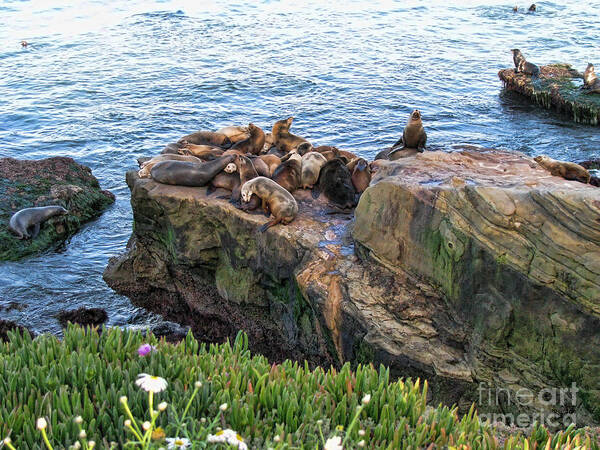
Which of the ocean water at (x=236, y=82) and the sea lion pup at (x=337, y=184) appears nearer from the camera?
the sea lion pup at (x=337, y=184)

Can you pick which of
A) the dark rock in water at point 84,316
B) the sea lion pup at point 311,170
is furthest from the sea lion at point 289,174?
the dark rock in water at point 84,316

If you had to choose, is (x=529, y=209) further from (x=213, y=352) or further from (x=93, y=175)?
(x=93, y=175)

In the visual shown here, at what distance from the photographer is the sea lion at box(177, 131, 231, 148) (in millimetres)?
12500

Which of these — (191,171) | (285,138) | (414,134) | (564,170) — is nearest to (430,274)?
(564,170)

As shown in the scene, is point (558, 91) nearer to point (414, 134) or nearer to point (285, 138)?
point (414, 134)

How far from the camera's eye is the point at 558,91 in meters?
20.7

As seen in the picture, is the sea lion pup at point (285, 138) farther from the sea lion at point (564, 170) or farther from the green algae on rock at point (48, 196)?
the green algae on rock at point (48, 196)

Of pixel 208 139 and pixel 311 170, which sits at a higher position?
pixel 311 170

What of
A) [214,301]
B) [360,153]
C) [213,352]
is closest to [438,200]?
[213,352]

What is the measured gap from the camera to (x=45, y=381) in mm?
4770

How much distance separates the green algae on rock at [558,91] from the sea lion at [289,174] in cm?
1222

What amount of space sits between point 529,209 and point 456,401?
2.38 metres

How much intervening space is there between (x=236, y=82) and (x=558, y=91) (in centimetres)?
1000

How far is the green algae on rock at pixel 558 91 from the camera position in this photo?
19.5m
